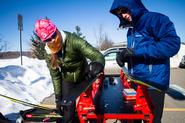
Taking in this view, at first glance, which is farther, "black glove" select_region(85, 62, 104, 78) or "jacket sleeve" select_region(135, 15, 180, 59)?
"black glove" select_region(85, 62, 104, 78)

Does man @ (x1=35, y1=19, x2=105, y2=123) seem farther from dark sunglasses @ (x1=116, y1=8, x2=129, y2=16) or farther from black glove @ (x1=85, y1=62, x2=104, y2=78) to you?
dark sunglasses @ (x1=116, y1=8, x2=129, y2=16)

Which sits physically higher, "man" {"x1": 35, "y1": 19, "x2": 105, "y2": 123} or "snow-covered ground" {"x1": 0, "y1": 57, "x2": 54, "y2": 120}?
"man" {"x1": 35, "y1": 19, "x2": 105, "y2": 123}

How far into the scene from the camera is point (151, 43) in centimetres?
307

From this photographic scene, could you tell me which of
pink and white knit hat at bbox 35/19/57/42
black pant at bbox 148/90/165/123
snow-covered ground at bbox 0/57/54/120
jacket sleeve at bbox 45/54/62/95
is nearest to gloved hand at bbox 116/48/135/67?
black pant at bbox 148/90/165/123

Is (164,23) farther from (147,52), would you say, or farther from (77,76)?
(77,76)

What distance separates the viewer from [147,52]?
3025 millimetres

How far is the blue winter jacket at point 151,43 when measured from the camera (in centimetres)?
296

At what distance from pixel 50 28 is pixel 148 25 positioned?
1297 millimetres

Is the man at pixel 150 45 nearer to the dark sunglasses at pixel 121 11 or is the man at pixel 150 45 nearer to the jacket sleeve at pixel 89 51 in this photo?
the dark sunglasses at pixel 121 11

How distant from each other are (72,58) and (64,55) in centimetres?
13

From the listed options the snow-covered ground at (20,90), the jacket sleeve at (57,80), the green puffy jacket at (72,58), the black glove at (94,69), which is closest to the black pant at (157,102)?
the black glove at (94,69)

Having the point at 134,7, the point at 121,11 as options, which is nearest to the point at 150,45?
the point at 134,7

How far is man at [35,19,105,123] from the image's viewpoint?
12.6 ft

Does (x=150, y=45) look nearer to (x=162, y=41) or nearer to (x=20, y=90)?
(x=162, y=41)
